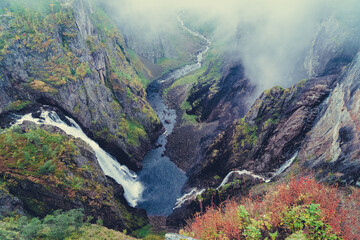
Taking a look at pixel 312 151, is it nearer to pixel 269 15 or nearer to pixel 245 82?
pixel 245 82

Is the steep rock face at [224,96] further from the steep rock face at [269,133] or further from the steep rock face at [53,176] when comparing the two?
the steep rock face at [53,176]

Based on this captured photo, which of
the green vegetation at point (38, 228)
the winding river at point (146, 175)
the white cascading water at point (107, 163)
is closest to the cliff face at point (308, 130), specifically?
the winding river at point (146, 175)

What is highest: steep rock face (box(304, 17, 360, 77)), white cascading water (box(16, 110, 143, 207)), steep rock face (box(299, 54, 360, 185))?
steep rock face (box(304, 17, 360, 77))

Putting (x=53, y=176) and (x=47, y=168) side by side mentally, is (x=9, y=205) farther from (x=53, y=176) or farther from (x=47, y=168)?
(x=47, y=168)

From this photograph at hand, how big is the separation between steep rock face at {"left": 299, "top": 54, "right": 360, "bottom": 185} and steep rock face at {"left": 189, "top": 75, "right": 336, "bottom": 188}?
2.69m

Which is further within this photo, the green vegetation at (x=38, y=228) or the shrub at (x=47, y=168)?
the shrub at (x=47, y=168)

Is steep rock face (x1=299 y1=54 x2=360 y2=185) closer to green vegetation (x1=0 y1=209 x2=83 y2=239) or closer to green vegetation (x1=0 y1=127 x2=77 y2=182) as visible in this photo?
green vegetation (x1=0 y1=209 x2=83 y2=239)

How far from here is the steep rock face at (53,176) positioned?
73.4ft

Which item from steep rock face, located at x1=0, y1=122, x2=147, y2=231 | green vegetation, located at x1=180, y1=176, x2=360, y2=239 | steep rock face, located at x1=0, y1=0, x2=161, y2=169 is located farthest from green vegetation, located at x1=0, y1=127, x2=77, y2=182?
green vegetation, located at x1=180, y1=176, x2=360, y2=239

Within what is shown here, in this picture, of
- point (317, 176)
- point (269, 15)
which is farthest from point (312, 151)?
point (269, 15)

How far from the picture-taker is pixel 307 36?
47.1m

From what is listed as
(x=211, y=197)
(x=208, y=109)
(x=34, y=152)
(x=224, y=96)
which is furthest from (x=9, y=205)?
(x=224, y=96)

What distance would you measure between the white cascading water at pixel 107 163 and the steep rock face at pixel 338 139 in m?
31.0

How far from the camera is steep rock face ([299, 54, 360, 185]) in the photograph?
1661cm
